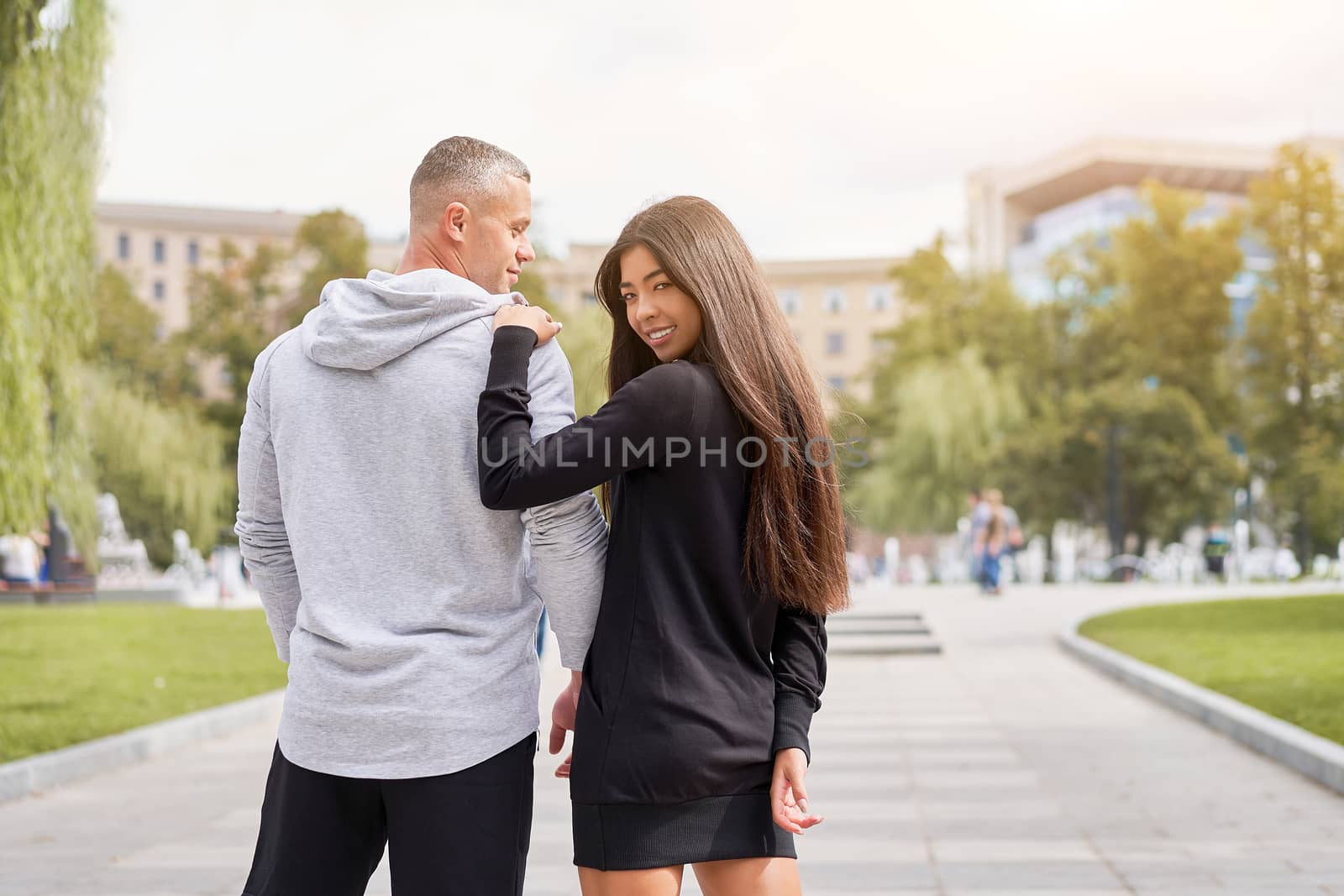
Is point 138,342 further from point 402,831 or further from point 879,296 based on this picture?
point 879,296

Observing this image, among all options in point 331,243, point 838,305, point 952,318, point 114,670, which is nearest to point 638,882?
point 114,670

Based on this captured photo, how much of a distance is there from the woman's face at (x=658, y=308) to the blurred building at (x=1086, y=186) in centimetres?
9365

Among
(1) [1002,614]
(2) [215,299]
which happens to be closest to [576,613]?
(1) [1002,614]

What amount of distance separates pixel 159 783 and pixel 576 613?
617cm

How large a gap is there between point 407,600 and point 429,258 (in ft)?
1.92

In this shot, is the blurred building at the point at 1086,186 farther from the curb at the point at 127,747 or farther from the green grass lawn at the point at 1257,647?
the curb at the point at 127,747

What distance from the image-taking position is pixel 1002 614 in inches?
910

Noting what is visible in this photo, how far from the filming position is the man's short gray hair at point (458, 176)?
2.46 meters

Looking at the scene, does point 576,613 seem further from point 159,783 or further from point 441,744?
point 159,783

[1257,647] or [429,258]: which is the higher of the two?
[429,258]

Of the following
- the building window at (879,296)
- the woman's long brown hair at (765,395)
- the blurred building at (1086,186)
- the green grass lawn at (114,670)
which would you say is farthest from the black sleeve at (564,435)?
the building window at (879,296)

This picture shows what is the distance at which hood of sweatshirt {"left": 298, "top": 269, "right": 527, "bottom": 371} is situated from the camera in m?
2.30

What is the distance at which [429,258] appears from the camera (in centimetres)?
248

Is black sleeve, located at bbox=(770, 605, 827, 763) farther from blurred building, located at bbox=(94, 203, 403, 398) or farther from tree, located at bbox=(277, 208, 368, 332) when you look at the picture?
blurred building, located at bbox=(94, 203, 403, 398)
